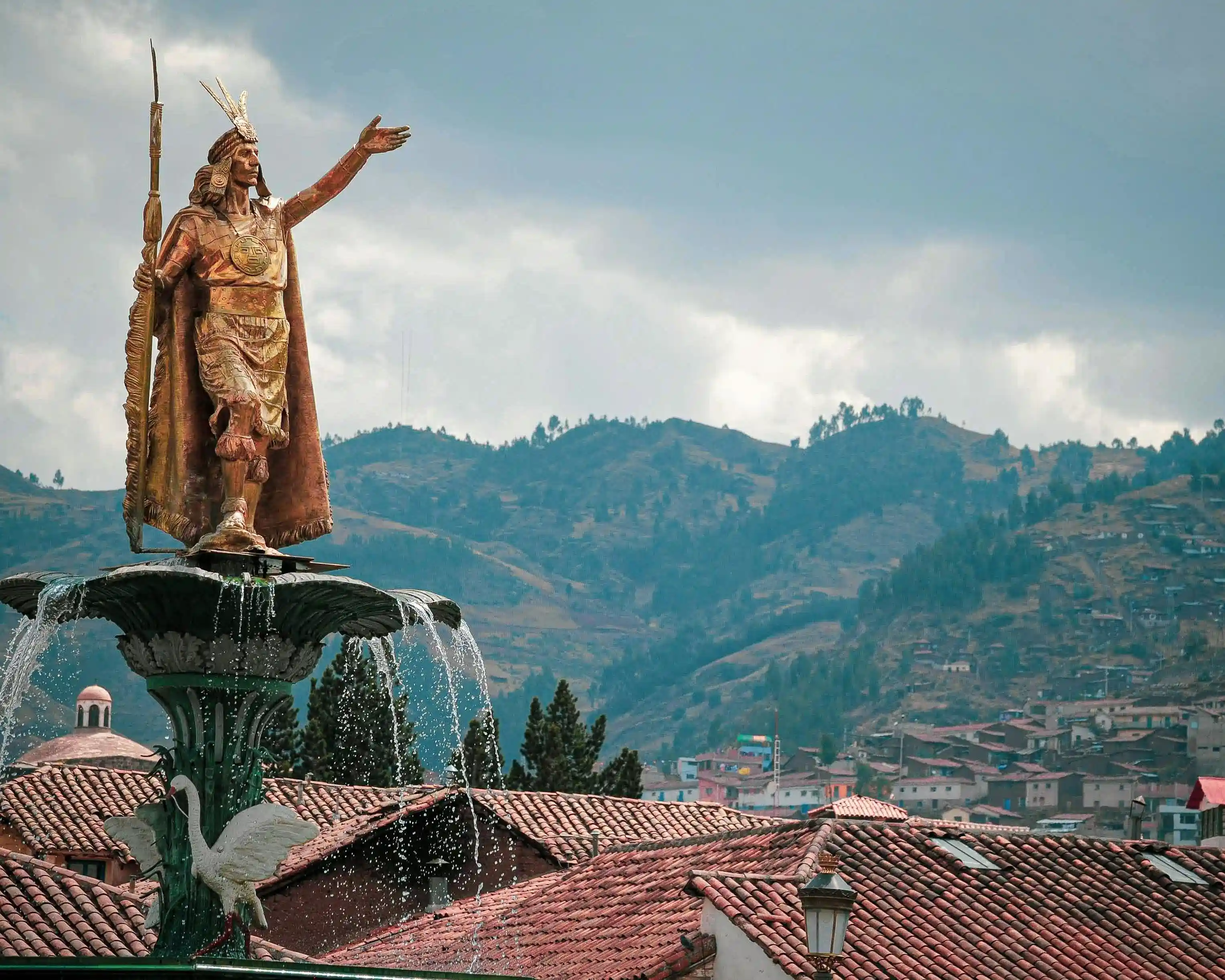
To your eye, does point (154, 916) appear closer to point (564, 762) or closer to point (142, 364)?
point (142, 364)

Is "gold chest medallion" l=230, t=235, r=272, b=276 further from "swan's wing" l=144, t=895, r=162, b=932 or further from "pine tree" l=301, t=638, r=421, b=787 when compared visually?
"pine tree" l=301, t=638, r=421, b=787

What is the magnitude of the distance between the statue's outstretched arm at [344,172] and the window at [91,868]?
29023mm

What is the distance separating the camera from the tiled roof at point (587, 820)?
3728cm

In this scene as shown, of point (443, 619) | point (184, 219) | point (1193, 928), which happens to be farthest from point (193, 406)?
point (1193, 928)

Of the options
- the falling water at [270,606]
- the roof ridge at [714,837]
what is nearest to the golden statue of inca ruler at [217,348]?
the falling water at [270,606]

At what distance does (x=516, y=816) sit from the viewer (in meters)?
37.8

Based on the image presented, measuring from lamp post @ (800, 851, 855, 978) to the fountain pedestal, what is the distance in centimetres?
388

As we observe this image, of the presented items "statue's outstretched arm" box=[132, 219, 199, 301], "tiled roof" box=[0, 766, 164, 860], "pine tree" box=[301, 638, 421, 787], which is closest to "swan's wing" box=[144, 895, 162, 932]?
"statue's outstretched arm" box=[132, 219, 199, 301]

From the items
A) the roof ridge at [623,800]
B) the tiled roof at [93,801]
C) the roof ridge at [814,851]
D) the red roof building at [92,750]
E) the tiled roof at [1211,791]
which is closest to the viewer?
the roof ridge at [814,851]

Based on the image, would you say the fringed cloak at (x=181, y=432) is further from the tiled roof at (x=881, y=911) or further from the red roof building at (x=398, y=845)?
the red roof building at (x=398, y=845)

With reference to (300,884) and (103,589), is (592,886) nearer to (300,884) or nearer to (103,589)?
(300,884)

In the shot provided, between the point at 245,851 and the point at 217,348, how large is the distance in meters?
3.07

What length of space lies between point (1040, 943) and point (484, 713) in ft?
39.6

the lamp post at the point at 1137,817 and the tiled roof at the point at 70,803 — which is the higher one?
the lamp post at the point at 1137,817
